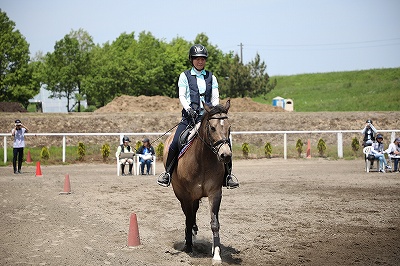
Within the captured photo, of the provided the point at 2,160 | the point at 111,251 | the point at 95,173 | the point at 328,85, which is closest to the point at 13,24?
the point at 2,160

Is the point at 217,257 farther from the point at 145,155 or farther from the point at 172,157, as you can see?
the point at 145,155

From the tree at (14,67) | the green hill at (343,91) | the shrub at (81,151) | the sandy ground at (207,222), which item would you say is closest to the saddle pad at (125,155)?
the sandy ground at (207,222)

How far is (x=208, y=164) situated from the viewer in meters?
7.73

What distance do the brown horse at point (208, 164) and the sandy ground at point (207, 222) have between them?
0.79 metres

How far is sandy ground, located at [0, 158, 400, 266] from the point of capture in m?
7.81

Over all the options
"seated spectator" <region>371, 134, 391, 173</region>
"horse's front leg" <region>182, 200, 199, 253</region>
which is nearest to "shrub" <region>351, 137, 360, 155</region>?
"seated spectator" <region>371, 134, 391, 173</region>

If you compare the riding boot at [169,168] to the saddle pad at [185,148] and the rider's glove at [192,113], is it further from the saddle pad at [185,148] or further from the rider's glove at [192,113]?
the rider's glove at [192,113]

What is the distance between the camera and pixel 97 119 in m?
36.9

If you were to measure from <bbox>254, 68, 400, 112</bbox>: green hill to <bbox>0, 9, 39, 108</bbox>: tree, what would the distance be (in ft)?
108

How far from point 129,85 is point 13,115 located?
2143 cm

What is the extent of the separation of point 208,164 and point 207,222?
3.37 meters

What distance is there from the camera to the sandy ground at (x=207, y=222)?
781cm

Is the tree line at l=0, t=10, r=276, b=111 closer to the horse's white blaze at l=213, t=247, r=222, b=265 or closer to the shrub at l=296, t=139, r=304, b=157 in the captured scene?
the shrub at l=296, t=139, r=304, b=157

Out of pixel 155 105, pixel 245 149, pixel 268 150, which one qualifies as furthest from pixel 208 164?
pixel 155 105
